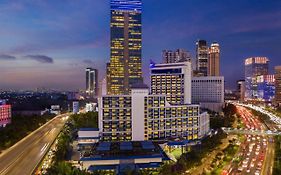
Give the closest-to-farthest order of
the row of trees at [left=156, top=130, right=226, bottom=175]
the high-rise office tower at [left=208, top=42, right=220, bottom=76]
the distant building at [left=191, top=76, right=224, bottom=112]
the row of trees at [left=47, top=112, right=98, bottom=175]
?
1. the row of trees at [left=47, top=112, right=98, bottom=175]
2. the row of trees at [left=156, top=130, right=226, bottom=175]
3. the distant building at [left=191, top=76, right=224, bottom=112]
4. the high-rise office tower at [left=208, top=42, right=220, bottom=76]

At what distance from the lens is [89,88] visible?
3605 inches

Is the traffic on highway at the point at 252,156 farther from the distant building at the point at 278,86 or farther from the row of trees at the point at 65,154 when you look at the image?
the distant building at the point at 278,86

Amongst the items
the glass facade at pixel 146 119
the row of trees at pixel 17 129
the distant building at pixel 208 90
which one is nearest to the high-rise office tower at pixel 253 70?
the distant building at pixel 208 90

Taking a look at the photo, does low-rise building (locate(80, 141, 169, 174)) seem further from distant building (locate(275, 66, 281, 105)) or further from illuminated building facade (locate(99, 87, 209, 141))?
distant building (locate(275, 66, 281, 105))

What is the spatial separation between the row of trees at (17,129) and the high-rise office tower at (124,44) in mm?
13546

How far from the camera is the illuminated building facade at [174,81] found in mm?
35844

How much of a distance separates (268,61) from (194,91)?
49.7 m

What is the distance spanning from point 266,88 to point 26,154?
216 ft

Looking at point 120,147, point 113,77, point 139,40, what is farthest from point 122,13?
point 120,147

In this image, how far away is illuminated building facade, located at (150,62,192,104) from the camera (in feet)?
118

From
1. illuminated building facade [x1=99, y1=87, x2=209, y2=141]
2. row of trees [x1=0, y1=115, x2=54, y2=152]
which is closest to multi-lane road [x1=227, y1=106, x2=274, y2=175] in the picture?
illuminated building facade [x1=99, y1=87, x2=209, y2=141]

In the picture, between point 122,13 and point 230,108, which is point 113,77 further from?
point 230,108

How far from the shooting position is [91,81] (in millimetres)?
91500

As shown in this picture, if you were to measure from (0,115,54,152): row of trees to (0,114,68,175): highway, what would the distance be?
21.0 inches
